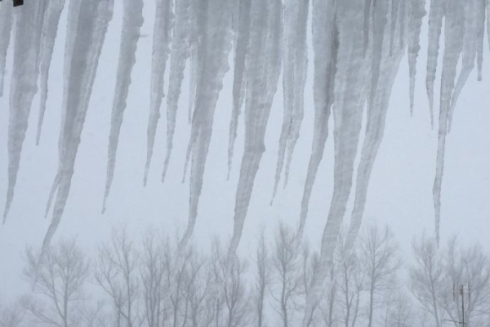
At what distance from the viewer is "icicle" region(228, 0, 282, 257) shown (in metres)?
1.20

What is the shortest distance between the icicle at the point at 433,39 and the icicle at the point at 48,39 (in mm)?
855

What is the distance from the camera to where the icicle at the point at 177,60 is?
1.22m

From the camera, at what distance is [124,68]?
1.27 metres

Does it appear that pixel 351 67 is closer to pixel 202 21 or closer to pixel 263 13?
pixel 263 13

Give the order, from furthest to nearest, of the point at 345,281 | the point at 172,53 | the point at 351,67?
the point at 345,281 → the point at 172,53 → the point at 351,67

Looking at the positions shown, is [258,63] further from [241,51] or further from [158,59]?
[158,59]

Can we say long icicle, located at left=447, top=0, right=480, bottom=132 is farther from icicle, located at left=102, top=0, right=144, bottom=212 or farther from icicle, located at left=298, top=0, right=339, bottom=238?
icicle, located at left=102, top=0, right=144, bottom=212

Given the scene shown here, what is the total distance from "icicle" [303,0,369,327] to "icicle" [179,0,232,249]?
249mm

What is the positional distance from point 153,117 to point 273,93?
300mm

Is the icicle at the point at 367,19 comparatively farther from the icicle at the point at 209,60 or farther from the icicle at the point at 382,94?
the icicle at the point at 209,60

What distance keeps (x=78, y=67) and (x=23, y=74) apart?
150 mm

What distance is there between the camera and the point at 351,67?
115 cm

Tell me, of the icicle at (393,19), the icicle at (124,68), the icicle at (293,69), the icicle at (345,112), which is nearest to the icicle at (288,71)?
the icicle at (293,69)

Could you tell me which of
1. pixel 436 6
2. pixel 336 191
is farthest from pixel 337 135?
pixel 436 6
